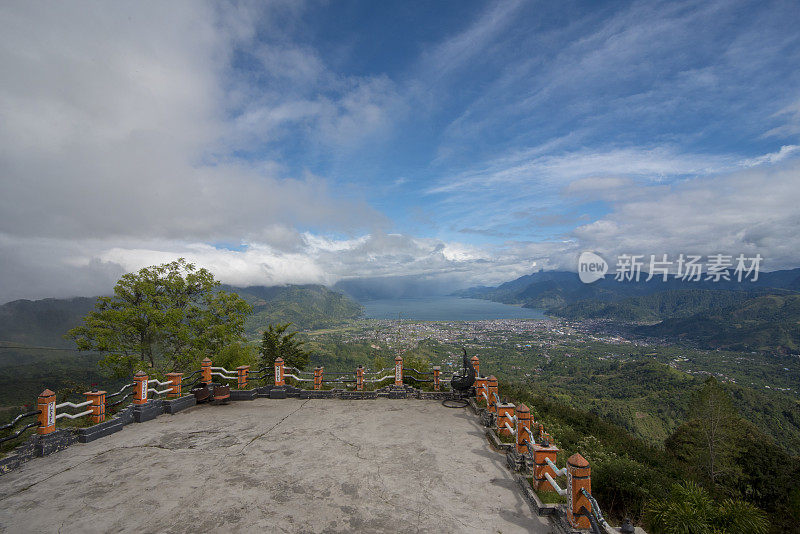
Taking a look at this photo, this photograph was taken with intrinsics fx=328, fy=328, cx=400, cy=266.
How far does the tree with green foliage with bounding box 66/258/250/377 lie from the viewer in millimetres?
18188

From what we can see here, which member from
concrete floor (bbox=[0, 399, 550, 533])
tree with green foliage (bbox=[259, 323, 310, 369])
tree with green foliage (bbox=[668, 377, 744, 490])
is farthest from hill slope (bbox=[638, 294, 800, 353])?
concrete floor (bbox=[0, 399, 550, 533])

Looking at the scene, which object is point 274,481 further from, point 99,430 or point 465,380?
point 465,380

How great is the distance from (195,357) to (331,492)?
18202 mm

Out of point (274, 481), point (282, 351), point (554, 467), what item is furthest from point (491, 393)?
point (282, 351)

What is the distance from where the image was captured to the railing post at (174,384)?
35.7 feet

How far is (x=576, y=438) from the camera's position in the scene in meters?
18.5

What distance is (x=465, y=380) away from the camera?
438 inches

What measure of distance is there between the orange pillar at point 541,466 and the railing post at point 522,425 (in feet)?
2.31

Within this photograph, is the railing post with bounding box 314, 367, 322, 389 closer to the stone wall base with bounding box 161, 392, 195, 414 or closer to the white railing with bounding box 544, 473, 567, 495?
the stone wall base with bounding box 161, 392, 195, 414

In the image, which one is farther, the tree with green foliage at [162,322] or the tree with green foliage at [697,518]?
the tree with green foliage at [162,322]

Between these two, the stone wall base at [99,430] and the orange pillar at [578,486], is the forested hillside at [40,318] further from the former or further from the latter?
the orange pillar at [578,486]

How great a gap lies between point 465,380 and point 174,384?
31.9 feet

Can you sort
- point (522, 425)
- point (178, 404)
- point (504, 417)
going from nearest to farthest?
point (522, 425)
point (504, 417)
point (178, 404)

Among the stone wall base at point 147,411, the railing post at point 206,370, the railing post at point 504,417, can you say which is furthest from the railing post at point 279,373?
the railing post at point 504,417
